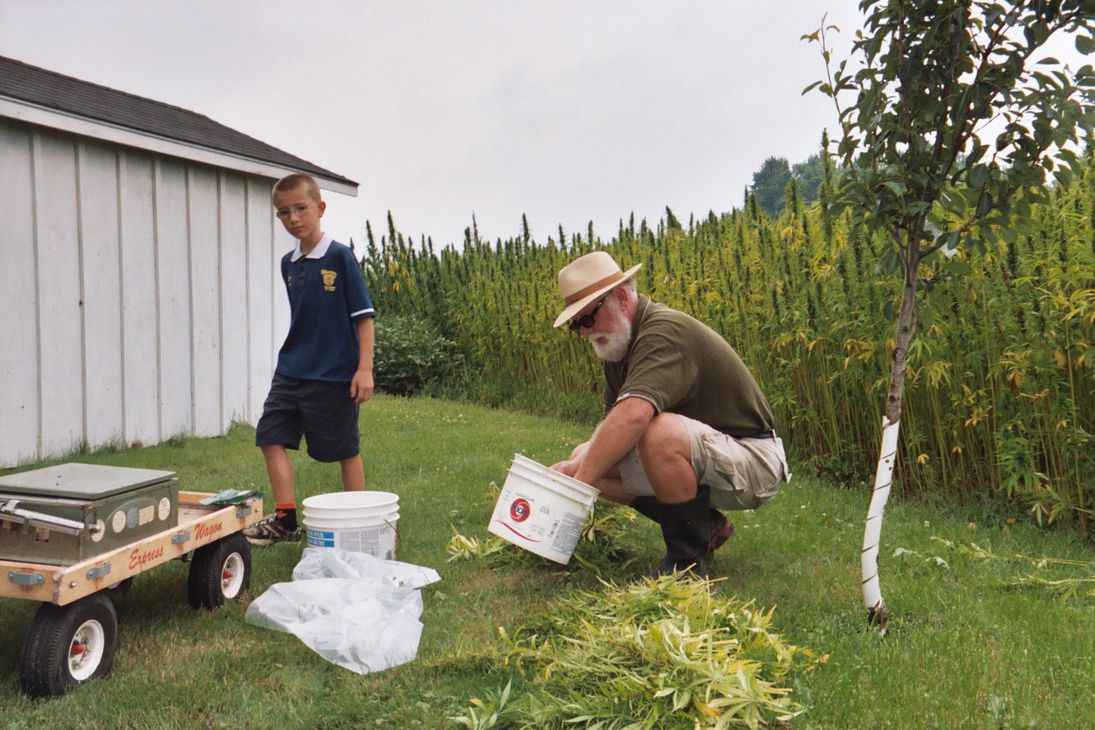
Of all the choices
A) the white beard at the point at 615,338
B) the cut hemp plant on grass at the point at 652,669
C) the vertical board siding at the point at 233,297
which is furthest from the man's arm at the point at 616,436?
the vertical board siding at the point at 233,297

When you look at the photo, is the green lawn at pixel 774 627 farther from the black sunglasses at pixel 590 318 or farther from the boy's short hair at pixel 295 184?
the boy's short hair at pixel 295 184

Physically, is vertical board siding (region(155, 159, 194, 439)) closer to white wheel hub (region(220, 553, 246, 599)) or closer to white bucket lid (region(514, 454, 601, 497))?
white wheel hub (region(220, 553, 246, 599))

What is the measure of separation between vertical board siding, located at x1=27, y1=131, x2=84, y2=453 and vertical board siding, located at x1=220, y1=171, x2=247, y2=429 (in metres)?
1.36

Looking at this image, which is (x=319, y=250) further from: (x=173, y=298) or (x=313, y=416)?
(x=173, y=298)

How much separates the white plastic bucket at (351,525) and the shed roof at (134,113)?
3975 millimetres

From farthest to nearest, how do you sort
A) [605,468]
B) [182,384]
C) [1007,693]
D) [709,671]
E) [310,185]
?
1. [182,384]
2. [310,185]
3. [605,468]
4. [1007,693]
5. [709,671]

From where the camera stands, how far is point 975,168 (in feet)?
9.64

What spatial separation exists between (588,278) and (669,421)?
0.65 meters

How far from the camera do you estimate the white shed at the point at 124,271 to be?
20.2 feet

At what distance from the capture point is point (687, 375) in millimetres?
3443

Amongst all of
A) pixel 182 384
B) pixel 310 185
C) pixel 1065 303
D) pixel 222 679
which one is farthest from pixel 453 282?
pixel 222 679

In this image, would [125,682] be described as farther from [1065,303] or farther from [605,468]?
[1065,303]

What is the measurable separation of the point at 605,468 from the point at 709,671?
1.13 m

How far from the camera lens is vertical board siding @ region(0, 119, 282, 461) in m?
6.19
